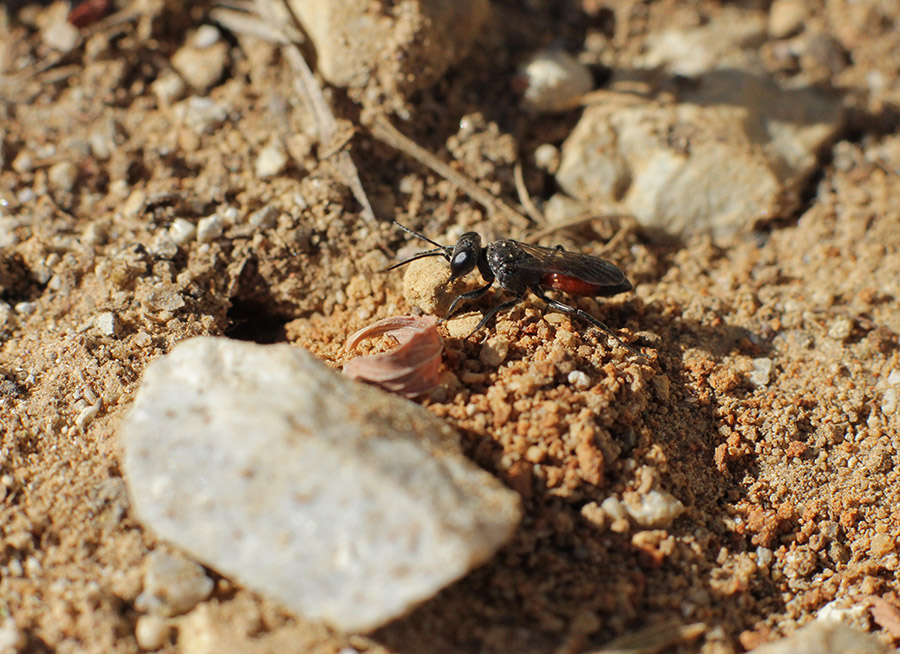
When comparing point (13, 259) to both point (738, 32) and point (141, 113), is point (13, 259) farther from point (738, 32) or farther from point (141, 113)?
point (738, 32)

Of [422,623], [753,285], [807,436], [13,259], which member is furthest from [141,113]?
[807,436]

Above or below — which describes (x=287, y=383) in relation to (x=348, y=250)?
above

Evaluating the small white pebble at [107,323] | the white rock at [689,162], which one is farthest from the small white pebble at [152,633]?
the white rock at [689,162]

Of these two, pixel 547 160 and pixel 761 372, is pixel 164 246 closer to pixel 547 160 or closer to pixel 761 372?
pixel 547 160

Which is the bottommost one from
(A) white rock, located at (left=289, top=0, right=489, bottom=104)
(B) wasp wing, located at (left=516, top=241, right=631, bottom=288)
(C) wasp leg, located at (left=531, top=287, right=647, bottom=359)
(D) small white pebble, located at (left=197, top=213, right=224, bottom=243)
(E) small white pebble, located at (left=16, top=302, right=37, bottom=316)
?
(E) small white pebble, located at (left=16, top=302, right=37, bottom=316)

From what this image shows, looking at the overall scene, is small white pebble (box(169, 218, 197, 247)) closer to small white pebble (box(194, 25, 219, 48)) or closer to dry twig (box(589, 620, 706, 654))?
small white pebble (box(194, 25, 219, 48))

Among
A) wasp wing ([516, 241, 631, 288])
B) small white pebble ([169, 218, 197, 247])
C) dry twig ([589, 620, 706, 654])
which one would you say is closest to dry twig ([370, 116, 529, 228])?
wasp wing ([516, 241, 631, 288])

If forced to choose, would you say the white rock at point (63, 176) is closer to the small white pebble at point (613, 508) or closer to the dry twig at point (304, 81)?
the dry twig at point (304, 81)
